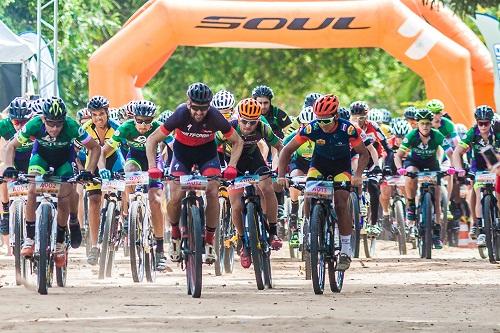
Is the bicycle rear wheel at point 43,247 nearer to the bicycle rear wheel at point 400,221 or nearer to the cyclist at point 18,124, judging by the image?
the cyclist at point 18,124

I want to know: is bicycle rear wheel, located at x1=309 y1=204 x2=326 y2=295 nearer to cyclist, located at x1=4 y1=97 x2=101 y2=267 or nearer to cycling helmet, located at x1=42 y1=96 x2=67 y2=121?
cyclist, located at x1=4 y1=97 x2=101 y2=267

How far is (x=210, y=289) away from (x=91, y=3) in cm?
2566

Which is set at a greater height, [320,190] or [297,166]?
[297,166]

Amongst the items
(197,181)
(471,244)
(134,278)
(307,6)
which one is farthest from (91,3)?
(197,181)

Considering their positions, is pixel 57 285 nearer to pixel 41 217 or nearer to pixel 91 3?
pixel 41 217

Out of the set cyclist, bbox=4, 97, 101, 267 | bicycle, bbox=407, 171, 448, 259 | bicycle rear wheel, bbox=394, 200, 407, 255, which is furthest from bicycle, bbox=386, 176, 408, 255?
cyclist, bbox=4, 97, 101, 267

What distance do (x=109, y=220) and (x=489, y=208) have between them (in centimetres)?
474

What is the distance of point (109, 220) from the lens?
17.5 metres

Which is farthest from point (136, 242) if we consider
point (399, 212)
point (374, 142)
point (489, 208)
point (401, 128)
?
point (401, 128)

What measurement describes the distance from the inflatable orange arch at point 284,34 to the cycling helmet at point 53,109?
40.9 ft

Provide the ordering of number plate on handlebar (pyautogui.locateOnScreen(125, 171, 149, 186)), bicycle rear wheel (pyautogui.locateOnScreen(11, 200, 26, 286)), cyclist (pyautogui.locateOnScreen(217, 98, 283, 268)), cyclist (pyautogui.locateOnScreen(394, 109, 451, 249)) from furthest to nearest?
cyclist (pyautogui.locateOnScreen(394, 109, 451, 249)) → number plate on handlebar (pyautogui.locateOnScreen(125, 171, 149, 186)) → cyclist (pyautogui.locateOnScreen(217, 98, 283, 268)) → bicycle rear wheel (pyautogui.locateOnScreen(11, 200, 26, 286))

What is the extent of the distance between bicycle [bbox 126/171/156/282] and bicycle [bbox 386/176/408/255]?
5.86 m

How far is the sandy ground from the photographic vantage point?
38.5 feet

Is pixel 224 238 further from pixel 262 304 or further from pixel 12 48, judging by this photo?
pixel 12 48
